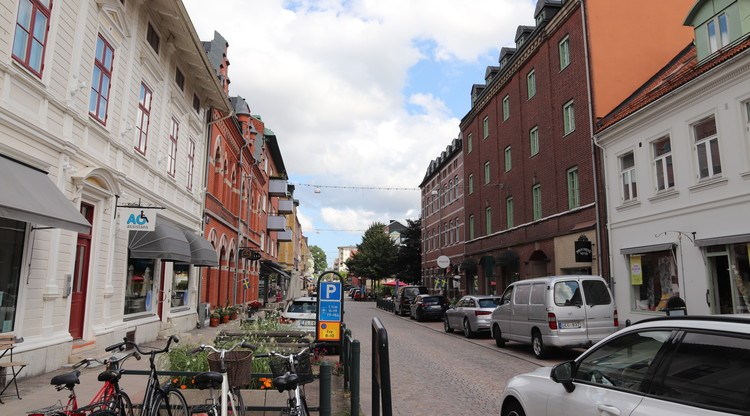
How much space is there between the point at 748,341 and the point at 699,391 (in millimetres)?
420

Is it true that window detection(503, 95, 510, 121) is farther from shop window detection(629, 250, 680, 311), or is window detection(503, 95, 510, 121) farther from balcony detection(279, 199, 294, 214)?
balcony detection(279, 199, 294, 214)

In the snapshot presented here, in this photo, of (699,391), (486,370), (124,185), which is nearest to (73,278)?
(124,185)

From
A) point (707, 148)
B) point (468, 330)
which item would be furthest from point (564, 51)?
point (468, 330)

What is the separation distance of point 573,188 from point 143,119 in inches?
647

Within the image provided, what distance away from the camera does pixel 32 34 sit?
8.83 metres

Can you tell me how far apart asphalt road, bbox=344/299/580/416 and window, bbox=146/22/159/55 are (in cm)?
1068

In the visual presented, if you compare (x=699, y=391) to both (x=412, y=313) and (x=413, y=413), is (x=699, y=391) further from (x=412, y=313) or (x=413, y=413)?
(x=412, y=313)

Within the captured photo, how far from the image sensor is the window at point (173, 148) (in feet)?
55.0

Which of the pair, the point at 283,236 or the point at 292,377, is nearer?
the point at 292,377

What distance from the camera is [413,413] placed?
7.50m

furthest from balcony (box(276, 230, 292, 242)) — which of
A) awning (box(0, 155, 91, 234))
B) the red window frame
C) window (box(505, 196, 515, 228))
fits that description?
awning (box(0, 155, 91, 234))

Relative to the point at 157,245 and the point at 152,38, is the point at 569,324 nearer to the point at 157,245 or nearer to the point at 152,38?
the point at 157,245

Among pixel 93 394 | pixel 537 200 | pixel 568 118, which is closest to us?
pixel 93 394

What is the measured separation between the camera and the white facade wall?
40.8ft
